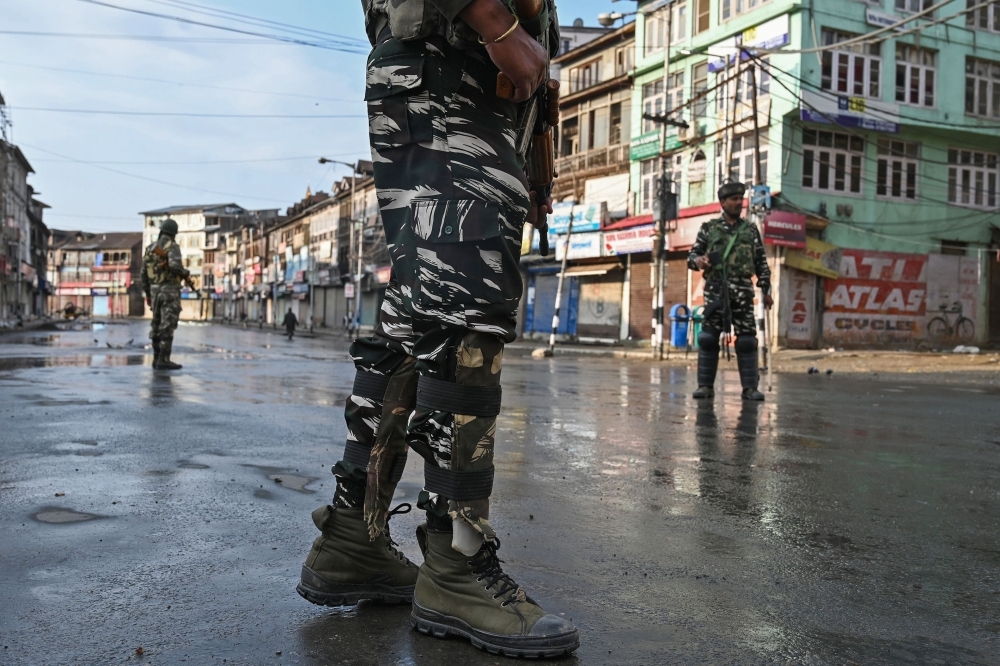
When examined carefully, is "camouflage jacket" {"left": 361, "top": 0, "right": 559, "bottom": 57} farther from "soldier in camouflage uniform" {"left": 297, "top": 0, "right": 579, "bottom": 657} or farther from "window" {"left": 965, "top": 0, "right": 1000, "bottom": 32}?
"window" {"left": 965, "top": 0, "right": 1000, "bottom": 32}

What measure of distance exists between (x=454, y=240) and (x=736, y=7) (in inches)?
1112

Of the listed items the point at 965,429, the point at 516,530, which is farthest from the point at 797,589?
the point at 965,429

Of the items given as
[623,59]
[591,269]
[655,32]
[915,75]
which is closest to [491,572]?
A: [915,75]

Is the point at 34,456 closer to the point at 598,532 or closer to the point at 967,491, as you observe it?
the point at 598,532

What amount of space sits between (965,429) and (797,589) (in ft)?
13.7

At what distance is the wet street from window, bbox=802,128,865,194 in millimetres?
21586

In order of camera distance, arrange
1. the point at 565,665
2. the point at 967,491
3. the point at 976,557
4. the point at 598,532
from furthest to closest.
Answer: the point at 967,491 → the point at 598,532 → the point at 976,557 → the point at 565,665

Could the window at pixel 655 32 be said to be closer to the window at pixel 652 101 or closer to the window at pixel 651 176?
the window at pixel 652 101

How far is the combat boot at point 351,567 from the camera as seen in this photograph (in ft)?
6.54

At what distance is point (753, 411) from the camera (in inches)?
261

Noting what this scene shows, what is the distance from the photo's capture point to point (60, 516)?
2.73 meters

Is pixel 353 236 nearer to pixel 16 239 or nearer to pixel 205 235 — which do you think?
pixel 16 239

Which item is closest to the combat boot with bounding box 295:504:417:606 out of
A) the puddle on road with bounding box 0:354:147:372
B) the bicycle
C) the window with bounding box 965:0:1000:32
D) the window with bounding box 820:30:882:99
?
the puddle on road with bounding box 0:354:147:372

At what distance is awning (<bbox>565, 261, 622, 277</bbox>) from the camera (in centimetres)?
3147
